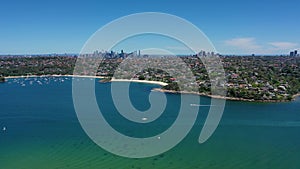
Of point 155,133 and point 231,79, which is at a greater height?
point 231,79

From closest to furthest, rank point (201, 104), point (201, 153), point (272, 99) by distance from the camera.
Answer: point (201, 153) → point (201, 104) → point (272, 99)

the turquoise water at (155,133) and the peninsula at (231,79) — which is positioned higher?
the peninsula at (231,79)

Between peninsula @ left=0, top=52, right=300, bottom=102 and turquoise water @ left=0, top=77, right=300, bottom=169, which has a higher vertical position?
peninsula @ left=0, top=52, right=300, bottom=102

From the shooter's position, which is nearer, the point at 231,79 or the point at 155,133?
the point at 155,133

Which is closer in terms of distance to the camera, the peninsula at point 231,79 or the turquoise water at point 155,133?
the turquoise water at point 155,133

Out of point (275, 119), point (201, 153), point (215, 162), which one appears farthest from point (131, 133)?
point (275, 119)

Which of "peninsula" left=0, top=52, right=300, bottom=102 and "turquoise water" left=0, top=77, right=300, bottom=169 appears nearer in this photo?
"turquoise water" left=0, top=77, right=300, bottom=169

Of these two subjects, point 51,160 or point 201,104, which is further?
point 201,104

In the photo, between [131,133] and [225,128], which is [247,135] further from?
[131,133]
